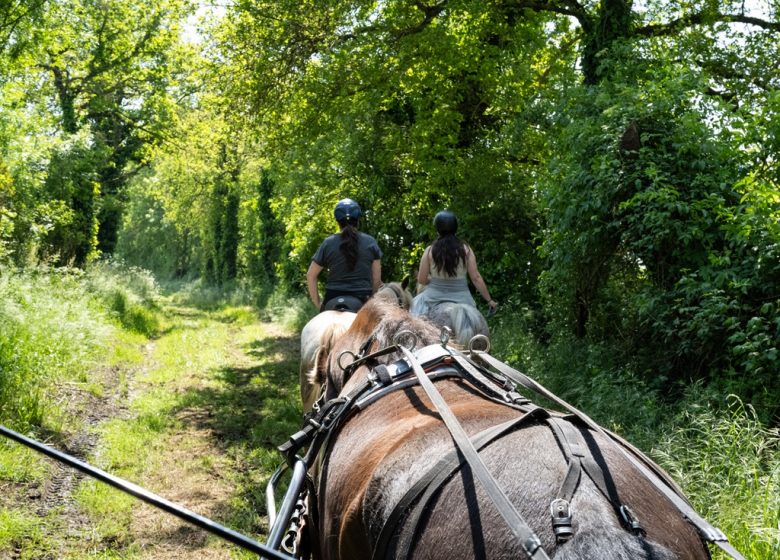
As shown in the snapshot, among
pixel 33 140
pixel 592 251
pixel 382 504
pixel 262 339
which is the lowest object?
pixel 262 339

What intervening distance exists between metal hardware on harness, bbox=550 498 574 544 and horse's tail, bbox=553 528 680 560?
0.02 metres

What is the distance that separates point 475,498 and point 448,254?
504 centimetres

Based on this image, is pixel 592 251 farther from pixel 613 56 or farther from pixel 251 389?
pixel 251 389

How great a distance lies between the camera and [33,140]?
1505 centimetres

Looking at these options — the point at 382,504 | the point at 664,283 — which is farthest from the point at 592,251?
the point at 382,504

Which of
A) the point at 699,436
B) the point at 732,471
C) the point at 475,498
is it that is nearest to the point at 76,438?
the point at 699,436

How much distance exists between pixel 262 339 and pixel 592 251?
36.0 ft

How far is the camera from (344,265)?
6148 millimetres

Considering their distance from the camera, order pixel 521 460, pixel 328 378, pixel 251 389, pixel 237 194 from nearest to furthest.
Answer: pixel 521 460 → pixel 328 378 → pixel 251 389 → pixel 237 194

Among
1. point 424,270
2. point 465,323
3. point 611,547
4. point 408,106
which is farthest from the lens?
point 408,106

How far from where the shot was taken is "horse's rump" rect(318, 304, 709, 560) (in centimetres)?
176

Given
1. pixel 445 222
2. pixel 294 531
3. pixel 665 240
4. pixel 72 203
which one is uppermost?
pixel 72 203

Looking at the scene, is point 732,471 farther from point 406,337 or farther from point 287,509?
point 287,509

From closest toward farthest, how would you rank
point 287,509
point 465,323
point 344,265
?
point 287,509, point 344,265, point 465,323
